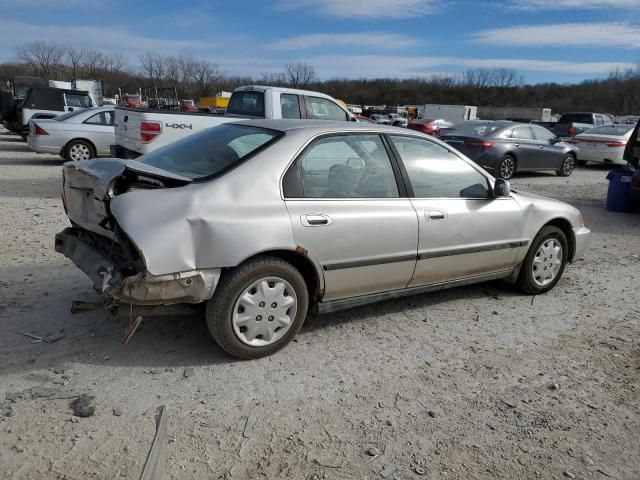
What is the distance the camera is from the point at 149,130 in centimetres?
798

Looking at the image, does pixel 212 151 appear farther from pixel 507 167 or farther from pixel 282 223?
pixel 507 167

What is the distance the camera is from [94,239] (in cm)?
356

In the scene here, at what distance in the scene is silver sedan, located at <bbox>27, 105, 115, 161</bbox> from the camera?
12156 millimetres

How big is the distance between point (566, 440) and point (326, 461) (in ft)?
4.34

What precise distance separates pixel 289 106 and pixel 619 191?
20.8 feet

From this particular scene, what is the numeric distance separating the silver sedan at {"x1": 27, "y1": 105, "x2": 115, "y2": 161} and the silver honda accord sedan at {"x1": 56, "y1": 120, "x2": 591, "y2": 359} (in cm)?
940

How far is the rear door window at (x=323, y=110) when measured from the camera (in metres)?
9.66

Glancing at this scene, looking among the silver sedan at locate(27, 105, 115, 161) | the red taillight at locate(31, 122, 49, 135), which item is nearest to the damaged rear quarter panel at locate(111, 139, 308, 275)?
the silver sedan at locate(27, 105, 115, 161)

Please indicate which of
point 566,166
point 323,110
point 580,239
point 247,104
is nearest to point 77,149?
point 247,104

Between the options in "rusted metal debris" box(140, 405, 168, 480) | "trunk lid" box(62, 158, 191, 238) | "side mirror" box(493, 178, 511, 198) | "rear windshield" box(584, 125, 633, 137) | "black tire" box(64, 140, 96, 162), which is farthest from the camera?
"rear windshield" box(584, 125, 633, 137)

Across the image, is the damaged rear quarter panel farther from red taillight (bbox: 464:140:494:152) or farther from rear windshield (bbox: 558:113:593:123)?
rear windshield (bbox: 558:113:593:123)

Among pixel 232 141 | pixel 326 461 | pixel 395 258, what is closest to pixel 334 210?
pixel 395 258

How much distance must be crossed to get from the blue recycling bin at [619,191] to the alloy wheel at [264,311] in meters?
8.33

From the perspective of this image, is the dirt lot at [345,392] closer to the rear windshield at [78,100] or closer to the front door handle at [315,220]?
the front door handle at [315,220]
